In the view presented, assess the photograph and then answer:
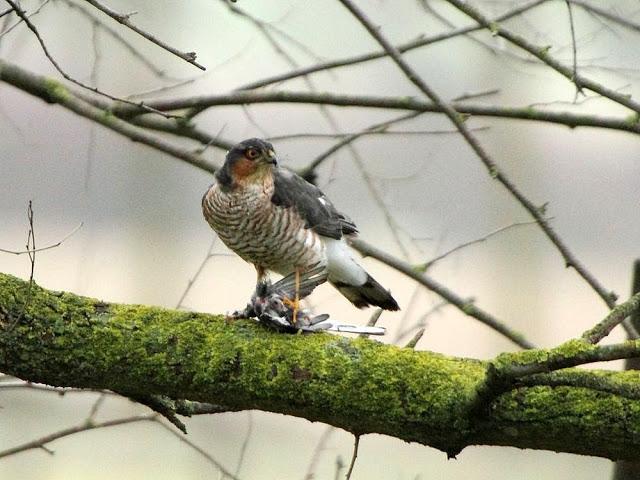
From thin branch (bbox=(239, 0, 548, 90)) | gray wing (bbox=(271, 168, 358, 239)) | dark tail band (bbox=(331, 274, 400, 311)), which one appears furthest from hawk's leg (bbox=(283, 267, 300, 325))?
thin branch (bbox=(239, 0, 548, 90))

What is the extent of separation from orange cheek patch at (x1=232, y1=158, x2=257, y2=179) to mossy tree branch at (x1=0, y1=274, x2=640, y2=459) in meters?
1.05

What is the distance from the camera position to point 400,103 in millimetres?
3652

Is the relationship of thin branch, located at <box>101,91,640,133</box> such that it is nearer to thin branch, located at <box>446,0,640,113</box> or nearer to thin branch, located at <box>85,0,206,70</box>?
thin branch, located at <box>446,0,640,113</box>

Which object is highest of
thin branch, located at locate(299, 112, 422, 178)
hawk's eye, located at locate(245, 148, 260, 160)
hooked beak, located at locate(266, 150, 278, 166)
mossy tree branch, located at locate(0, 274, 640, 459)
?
thin branch, located at locate(299, 112, 422, 178)

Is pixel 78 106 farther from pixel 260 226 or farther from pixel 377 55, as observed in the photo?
pixel 377 55

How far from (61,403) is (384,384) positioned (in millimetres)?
5212

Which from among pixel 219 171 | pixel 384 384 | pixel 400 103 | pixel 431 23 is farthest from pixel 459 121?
pixel 431 23

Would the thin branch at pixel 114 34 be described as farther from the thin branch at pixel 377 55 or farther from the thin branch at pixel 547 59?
the thin branch at pixel 547 59

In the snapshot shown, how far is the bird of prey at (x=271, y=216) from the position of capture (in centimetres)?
350

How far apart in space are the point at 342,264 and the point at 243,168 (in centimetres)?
62

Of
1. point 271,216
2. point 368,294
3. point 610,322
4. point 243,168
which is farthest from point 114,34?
point 610,322

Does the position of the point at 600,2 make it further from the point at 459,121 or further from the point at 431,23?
the point at 459,121

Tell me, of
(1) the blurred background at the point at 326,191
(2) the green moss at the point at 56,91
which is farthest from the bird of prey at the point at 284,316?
(1) the blurred background at the point at 326,191

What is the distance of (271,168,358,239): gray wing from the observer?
362cm
